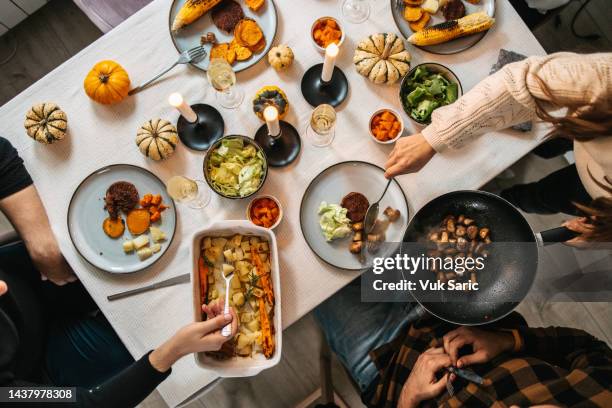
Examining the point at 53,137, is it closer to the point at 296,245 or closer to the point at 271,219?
the point at 271,219

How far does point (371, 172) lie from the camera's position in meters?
1.47

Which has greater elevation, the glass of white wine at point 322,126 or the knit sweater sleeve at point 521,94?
the glass of white wine at point 322,126

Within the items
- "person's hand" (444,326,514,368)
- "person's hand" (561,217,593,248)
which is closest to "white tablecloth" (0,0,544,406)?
"person's hand" (561,217,593,248)

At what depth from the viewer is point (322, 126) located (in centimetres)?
142

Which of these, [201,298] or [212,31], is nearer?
[201,298]

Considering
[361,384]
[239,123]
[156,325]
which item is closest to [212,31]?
[239,123]

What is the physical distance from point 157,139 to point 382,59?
82 centimetres

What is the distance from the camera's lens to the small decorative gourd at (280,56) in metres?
1.47

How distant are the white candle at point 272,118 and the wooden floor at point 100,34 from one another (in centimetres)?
120

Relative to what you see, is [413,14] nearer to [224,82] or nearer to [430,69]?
[430,69]

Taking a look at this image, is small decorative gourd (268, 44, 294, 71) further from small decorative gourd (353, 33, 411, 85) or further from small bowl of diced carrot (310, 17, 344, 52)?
small decorative gourd (353, 33, 411, 85)

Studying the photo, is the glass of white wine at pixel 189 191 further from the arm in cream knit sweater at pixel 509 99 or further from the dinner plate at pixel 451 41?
the dinner plate at pixel 451 41

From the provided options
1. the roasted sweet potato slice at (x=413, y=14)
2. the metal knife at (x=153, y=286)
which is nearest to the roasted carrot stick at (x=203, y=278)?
the metal knife at (x=153, y=286)

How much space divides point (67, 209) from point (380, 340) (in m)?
1.22
